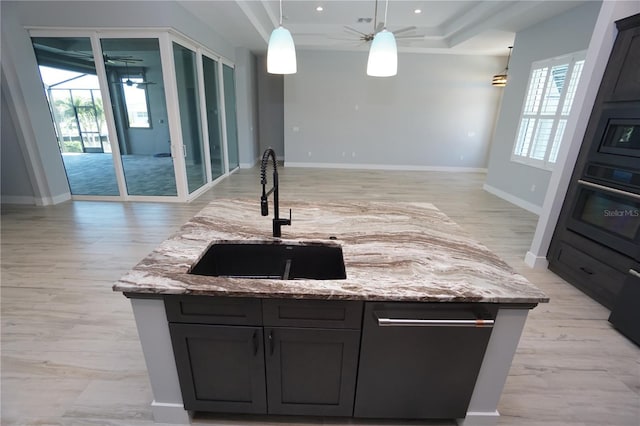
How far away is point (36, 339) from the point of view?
199cm

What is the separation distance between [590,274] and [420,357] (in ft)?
7.78

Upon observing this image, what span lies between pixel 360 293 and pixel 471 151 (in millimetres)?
8518

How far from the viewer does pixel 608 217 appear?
2.39 meters

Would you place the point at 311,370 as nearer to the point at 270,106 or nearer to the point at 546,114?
the point at 546,114

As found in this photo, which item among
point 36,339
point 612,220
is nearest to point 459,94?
point 612,220

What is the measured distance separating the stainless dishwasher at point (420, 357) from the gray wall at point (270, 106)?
803 cm

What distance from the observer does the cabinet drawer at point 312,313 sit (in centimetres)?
113

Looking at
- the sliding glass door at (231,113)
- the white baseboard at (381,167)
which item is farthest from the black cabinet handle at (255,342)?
the white baseboard at (381,167)

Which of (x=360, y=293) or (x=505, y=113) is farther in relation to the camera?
(x=505, y=113)

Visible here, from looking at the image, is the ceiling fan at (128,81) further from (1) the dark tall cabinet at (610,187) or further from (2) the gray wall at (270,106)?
(1) the dark tall cabinet at (610,187)

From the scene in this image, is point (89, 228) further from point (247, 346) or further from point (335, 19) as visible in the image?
point (335, 19)

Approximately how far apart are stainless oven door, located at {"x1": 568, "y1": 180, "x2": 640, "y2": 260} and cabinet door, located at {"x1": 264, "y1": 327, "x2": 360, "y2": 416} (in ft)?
8.08

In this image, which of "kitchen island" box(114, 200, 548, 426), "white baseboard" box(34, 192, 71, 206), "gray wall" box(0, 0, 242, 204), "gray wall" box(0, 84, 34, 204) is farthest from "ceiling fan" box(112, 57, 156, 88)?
"kitchen island" box(114, 200, 548, 426)

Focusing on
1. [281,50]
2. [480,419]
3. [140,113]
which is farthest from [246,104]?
[480,419]
